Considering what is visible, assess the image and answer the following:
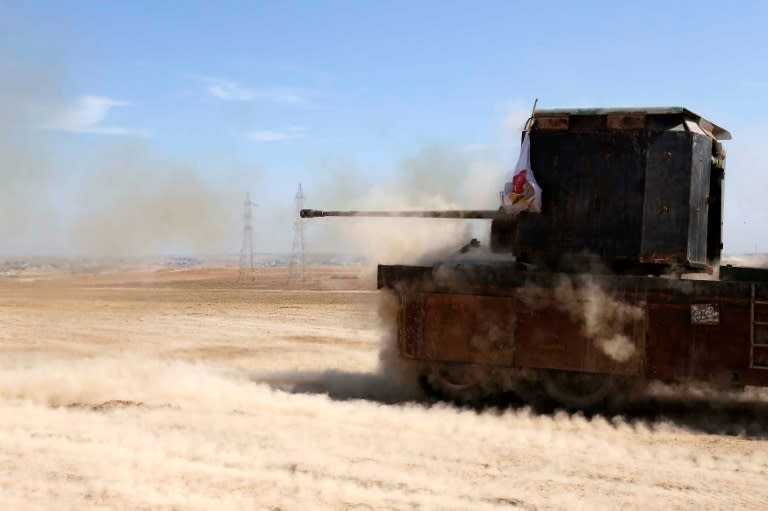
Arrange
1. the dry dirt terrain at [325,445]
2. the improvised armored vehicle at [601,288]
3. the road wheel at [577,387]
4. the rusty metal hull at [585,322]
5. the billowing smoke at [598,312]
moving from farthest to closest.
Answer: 1. the road wheel at [577,387]
2. the billowing smoke at [598,312]
3. the improvised armored vehicle at [601,288]
4. the rusty metal hull at [585,322]
5. the dry dirt terrain at [325,445]

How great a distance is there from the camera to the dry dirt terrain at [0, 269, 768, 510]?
21.6 feet

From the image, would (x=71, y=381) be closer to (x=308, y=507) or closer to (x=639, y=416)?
(x=308, y=507)

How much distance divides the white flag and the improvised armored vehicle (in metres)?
0.12

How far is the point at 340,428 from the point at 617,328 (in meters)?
3.73

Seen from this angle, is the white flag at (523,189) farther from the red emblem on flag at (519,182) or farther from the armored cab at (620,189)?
the armored cab at (620,189)

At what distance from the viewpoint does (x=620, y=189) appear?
1036 cm

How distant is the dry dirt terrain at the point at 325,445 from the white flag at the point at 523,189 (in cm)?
255

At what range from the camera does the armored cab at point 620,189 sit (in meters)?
10.2

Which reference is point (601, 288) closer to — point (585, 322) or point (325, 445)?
point (585, 322)

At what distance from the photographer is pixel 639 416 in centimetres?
1031

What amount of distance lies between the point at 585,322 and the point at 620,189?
178 centimetres

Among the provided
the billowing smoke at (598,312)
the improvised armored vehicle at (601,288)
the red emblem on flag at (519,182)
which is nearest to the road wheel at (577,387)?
the improvised armored vehicle at (601,288)

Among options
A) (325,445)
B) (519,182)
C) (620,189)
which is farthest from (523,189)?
(325,445)

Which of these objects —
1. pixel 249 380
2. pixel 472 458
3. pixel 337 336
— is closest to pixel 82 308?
pixel 337 336
